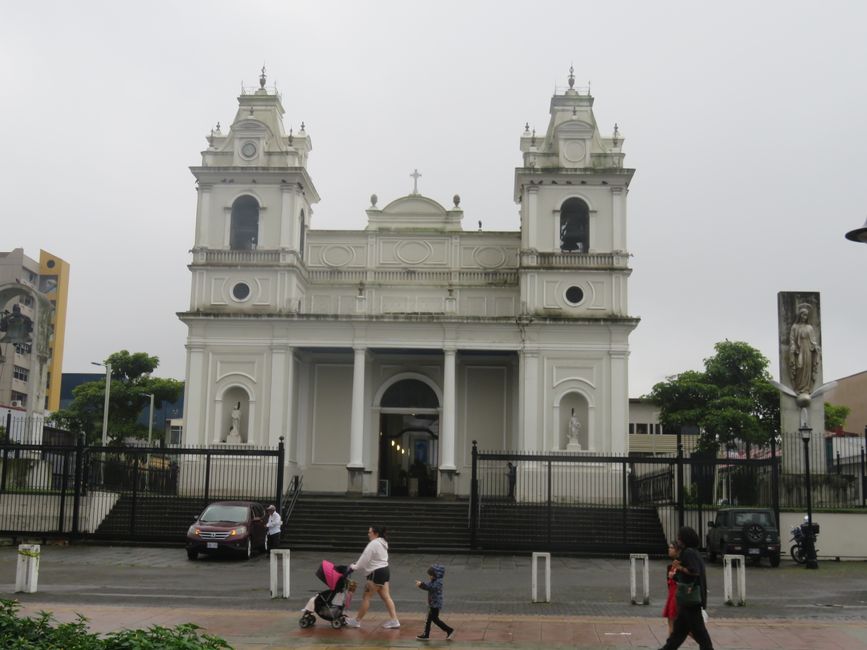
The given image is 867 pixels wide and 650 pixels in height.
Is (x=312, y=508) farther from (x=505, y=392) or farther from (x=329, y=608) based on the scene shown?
(x=329, y=608)

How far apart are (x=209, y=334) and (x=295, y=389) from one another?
3653 mm

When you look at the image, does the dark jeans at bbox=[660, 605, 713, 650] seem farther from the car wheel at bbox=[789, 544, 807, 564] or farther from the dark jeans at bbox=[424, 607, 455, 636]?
the car wheel at bbox=[789, 544, 807, 564]

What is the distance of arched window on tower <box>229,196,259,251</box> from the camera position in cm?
3672

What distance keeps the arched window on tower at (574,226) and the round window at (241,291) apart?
1135 centimetres

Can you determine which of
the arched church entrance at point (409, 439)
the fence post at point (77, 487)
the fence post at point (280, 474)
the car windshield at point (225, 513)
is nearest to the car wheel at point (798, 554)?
the fence post at point (280, 474)

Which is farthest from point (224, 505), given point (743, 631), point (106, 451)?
point (743, 631)

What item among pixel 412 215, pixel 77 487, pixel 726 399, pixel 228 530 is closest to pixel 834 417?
pixel 726 399

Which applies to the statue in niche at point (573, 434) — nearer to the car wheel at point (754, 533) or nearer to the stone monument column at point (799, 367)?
the stone monument column at point (799, 367)

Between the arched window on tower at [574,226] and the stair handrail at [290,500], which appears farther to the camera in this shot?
the arched window on tower at [574,226]

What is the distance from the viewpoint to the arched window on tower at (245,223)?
36.7 metres

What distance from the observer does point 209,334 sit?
35188 millimetres

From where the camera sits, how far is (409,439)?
3856cm

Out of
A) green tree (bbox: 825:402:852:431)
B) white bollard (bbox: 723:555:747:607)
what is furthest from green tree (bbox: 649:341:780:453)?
white bollard (bbox: 723:555:747:607)

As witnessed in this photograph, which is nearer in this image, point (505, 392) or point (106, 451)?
point (106, 451)
